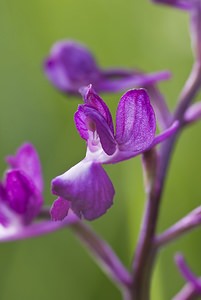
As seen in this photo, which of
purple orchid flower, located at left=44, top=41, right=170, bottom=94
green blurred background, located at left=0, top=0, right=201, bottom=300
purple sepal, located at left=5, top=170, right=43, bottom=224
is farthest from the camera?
green blurred background, located at left=0, top=0, right=201, bottom=300

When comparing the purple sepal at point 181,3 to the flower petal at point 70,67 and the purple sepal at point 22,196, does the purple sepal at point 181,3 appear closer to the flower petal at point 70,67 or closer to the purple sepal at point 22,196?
the flower petal at point 70,67

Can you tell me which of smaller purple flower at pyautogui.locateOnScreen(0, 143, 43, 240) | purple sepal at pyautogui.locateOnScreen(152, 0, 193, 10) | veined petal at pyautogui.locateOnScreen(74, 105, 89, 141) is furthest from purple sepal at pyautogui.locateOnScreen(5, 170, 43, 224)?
purple sepal at pyautogui.locateOnScreen(152, 0, 193, 10)

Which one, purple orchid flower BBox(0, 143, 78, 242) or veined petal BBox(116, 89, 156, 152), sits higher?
veined petal BBox(116, 89, 156, 152)

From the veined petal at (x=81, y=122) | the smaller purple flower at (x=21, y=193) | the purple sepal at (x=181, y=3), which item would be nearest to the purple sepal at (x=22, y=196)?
the smaller purple flower at (x=21, y=193)

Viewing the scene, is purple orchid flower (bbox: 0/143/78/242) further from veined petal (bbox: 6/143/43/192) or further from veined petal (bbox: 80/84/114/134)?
veined petal (bbox: 80/84/114/134)

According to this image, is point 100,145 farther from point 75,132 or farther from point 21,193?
point 75,132

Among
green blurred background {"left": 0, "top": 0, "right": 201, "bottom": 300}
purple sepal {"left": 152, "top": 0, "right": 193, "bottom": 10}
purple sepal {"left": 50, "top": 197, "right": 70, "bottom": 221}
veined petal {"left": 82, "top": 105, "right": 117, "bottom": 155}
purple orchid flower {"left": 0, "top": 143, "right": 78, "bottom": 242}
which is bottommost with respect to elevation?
green blurred background {"left": 0, "top": 0, "right": 201, "bottom": 300}
